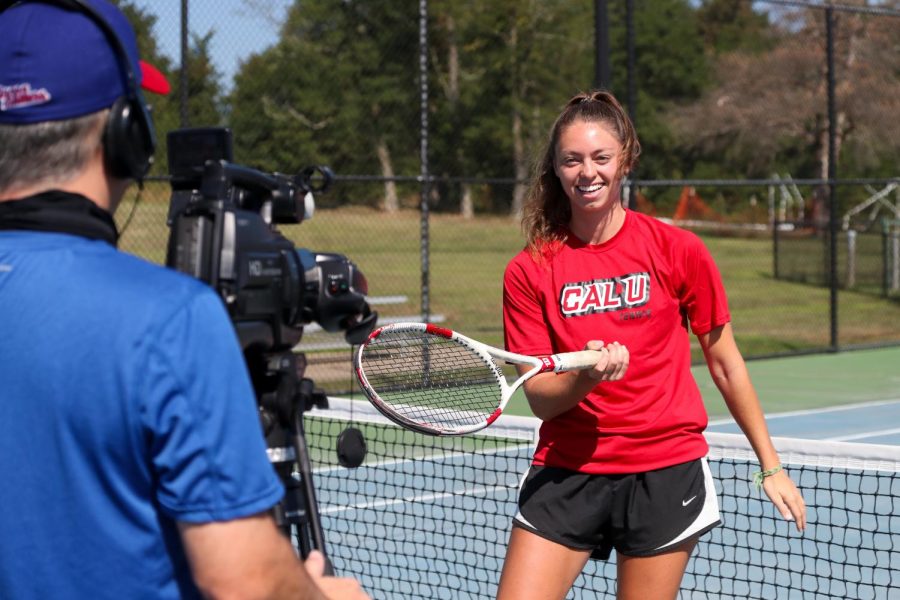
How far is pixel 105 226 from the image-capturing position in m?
1.60

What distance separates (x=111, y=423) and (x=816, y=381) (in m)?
11.0

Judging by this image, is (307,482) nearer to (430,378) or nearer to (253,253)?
(253,253)

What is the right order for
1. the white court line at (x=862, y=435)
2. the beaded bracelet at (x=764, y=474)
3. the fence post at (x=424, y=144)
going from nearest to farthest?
the beaded bracelet at (x=764, y=474) < the white court line at (x=862, y=435) < the fence post at (x=424, y=144)

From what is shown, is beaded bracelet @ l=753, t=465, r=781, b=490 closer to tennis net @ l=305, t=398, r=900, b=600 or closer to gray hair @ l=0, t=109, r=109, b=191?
tennis net @ l=305, t=398, r=900, b=600

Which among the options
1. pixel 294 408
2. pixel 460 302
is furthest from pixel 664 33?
pixel 294 408

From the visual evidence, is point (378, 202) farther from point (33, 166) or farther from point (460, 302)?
point (33, 166)

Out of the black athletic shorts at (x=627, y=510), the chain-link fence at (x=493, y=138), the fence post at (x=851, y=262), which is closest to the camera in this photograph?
the black athletic shorts at (x=627, y=510)

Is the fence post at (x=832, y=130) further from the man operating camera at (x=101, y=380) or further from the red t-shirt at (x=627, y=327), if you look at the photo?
the man operating camera at (x=101, y=380)

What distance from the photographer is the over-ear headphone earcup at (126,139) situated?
1603mm

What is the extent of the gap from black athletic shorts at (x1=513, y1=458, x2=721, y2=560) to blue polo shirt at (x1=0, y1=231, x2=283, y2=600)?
1.82 metres

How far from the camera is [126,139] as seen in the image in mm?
1609

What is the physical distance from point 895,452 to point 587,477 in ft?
5.51

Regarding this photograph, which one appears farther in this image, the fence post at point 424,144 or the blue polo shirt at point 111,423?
the fence post at point 424,144

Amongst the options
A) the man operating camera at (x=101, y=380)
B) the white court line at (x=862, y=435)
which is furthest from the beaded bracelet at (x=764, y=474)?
the white court line at (x=862, y=435)
